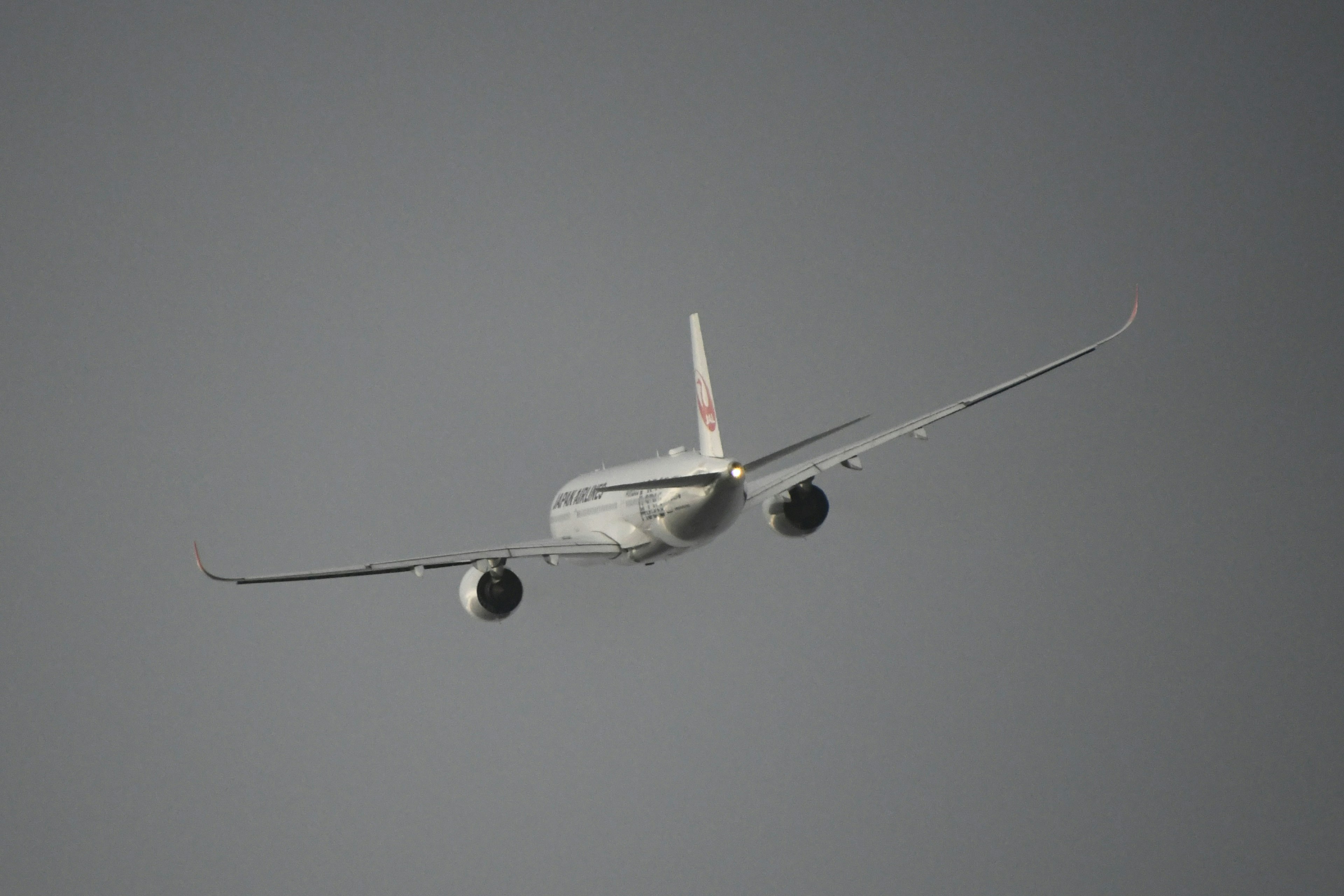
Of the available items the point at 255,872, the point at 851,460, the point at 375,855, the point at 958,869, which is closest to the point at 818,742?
the point at 958,869

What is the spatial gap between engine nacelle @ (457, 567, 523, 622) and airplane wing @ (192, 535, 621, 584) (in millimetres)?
1032

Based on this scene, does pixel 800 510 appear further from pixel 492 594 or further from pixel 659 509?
pixel 492 594

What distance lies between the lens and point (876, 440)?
58.2 metres

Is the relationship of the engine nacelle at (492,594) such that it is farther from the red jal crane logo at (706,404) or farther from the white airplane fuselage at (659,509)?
the red jal crane logo at (706,404)

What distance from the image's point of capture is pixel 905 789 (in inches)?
5295

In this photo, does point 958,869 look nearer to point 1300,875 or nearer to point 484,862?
point 1300,875

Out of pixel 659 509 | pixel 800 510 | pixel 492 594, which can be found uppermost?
pixel 800 510

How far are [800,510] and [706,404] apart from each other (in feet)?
17.7

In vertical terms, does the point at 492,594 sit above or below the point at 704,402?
below

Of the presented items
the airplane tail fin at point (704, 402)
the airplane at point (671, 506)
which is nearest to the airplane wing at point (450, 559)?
the airplane at point (671, 506)

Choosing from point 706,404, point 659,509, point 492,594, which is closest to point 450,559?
point 492,594

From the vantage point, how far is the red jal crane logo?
59.8 metres

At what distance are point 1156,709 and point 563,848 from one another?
49.3 metres

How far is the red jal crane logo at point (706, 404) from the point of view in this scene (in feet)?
196
